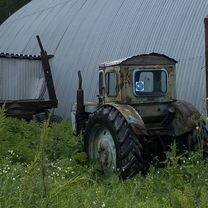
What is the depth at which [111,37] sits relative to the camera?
16.9 meters

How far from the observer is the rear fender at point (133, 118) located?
8.08 meters

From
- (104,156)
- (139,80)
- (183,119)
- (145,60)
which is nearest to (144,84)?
(139,80)

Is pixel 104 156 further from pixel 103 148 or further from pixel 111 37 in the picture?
pixel 111 37

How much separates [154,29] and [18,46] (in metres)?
8.97

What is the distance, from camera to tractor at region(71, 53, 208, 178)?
26.9 ft

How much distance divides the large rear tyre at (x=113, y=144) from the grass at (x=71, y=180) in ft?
0.68

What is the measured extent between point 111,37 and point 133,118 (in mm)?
8909

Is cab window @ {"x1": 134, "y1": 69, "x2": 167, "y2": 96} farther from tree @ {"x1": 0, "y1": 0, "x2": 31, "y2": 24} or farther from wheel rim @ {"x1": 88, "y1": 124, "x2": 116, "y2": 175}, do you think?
tree @ {"x1": 0, "y1": 0, "x2": 31, "y2": 24}

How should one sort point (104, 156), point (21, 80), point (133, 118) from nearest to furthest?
point (133, 118) → point (104, 156) → point (21, 80)

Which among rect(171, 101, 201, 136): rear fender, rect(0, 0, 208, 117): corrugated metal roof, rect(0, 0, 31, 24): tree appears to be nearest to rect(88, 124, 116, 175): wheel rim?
rect(171, 101, 201, 136): rear fender

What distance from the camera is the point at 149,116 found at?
29.5 feet

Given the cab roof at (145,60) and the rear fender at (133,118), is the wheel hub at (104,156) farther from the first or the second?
the cab roof at (145,60)

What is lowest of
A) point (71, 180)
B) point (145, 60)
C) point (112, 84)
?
point (71, 180)

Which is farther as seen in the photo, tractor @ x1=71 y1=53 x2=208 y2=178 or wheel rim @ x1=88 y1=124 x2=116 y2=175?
wheel rim @ x1=88 y1=124 x2=116 y2=175
